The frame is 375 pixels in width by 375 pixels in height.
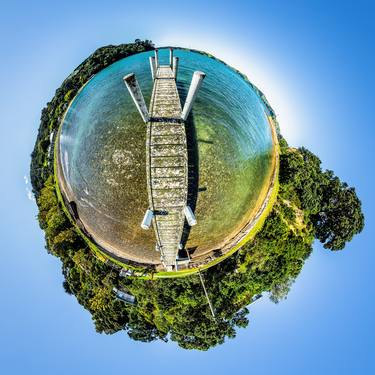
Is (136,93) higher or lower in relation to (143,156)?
higher

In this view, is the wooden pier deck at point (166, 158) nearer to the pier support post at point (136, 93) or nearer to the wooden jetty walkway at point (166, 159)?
the wooden jetty walkway at point (166, 159)

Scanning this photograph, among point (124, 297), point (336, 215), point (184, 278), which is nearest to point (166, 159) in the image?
point (184, 278)

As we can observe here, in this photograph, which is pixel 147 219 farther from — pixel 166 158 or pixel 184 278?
pixel 184 278

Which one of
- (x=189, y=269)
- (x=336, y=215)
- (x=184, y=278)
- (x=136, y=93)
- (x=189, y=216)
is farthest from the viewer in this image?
(x=336, y=215)

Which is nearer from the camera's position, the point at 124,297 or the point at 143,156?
the point at 143,156

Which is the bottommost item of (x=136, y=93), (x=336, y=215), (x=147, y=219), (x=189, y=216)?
(x=189, y=216)

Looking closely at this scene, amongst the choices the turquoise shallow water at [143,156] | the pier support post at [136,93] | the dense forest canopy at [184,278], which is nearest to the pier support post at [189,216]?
the turquoise shallow water at [143,156]

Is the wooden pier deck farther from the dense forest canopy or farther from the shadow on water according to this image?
the dense forest canopy

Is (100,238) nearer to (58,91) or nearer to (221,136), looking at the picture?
(221,136)

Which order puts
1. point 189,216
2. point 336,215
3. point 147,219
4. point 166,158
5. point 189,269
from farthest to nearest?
point 336,215 < point 189,269 < point 189,216 < point 147,219 < point 166,158
